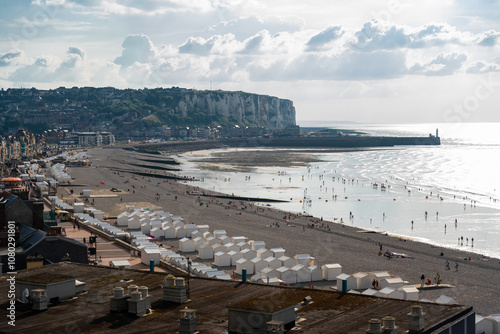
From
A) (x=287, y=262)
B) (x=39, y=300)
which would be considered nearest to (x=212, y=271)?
(x=287, y=262)

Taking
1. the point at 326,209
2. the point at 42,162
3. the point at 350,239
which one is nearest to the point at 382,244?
the point at 350,239

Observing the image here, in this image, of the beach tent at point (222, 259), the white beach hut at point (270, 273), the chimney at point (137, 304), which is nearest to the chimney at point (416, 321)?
the chimney at point (137, 304)

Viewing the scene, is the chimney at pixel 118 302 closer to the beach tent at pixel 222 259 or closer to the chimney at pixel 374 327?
the chimney at pixel 374 327

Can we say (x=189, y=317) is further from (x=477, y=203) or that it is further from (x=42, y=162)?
(x=42, y=162)

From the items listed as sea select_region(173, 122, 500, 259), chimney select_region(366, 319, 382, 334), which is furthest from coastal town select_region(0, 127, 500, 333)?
sea select_region(173, 122, 500, 259)

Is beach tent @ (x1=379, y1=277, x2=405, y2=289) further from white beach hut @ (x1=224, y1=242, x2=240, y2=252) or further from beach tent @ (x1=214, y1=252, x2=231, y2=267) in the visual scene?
white beach hut @ (x1=224, y1=242, x2=240, y2=252)

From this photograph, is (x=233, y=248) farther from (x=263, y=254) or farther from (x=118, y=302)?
(x=118, y=302)
